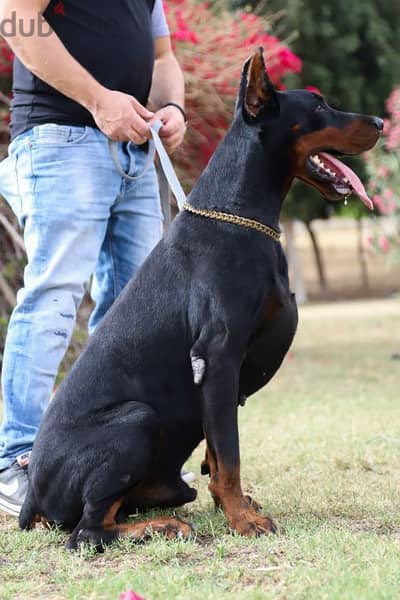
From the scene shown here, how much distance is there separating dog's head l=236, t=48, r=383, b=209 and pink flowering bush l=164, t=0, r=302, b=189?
13.7ft

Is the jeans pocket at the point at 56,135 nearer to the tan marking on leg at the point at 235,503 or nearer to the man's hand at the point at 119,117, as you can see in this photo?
the man's hand at the point at 119,117

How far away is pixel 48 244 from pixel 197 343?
872 mm

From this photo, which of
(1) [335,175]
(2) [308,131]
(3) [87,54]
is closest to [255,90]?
(2) [308,131]

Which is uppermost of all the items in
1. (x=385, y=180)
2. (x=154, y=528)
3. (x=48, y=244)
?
(x=48, y=244)

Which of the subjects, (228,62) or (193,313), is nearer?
(193,313)

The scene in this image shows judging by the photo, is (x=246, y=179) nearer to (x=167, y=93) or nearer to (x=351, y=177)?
(x=351, y=177)

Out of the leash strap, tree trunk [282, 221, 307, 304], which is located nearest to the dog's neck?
the leash strap

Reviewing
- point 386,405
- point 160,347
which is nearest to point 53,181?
point 160,347

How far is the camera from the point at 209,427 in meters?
3.07

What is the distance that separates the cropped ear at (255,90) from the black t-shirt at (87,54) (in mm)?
721

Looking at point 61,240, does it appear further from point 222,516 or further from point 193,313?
point 222,516

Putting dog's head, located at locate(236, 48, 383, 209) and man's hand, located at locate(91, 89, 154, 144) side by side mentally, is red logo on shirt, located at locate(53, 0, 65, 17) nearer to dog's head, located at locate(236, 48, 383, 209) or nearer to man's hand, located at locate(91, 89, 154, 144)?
man's hand, located at locate(91, 89, 154, 144)

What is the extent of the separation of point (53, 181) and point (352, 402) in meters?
3.34

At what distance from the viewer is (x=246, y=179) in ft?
10.7
